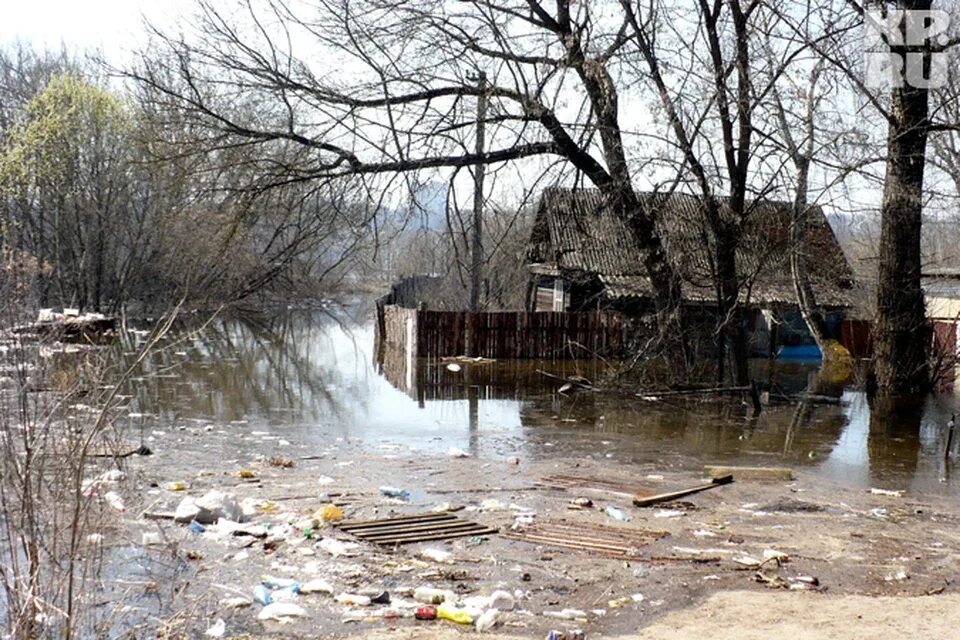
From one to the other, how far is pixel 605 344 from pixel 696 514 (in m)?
15.7

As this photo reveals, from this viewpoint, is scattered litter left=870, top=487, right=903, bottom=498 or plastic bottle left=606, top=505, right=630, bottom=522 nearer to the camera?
plastic bottle left=606, top=505, right=630, bottom=522

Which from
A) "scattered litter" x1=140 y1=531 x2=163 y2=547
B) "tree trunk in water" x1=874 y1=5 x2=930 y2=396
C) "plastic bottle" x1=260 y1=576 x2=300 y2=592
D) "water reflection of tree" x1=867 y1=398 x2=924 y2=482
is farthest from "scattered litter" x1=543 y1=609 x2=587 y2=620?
"tree trunk in water" x1=874 y1=5 x2=930 y2=396

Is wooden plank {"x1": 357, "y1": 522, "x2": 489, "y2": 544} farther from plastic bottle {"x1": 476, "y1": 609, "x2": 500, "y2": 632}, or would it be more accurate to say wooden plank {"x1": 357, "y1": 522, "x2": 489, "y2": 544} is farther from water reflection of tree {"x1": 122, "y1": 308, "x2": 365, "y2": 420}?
water reflection of tree {"x1": 122, "y1": 308, "x2": 365, "y2": 420}

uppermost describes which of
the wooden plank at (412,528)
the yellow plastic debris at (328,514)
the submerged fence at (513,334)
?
the submerged fence at (513,334)

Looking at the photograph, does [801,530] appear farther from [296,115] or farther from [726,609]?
[296,115]

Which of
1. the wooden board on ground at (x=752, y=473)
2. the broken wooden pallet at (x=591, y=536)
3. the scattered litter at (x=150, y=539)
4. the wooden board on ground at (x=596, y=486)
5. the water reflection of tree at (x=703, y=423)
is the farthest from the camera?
the water reflection of tree at (x=703, y=423)

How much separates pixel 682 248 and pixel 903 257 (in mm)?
3756

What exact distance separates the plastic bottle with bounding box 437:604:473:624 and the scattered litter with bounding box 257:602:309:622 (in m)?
0.74

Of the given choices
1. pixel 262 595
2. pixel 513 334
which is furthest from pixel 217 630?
pixel 513 334

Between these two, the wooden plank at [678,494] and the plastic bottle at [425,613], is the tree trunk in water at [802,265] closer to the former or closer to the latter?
the wooden plank at [678,494]

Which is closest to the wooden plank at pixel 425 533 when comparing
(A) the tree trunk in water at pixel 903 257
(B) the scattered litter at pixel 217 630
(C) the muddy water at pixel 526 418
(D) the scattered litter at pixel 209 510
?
(D) the scattered litter at pixel 209 510

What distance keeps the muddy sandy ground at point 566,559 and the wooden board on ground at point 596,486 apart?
0.17 meters

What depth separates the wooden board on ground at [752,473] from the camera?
31.1ft

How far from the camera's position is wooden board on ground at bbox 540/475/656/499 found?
8.65 metres
